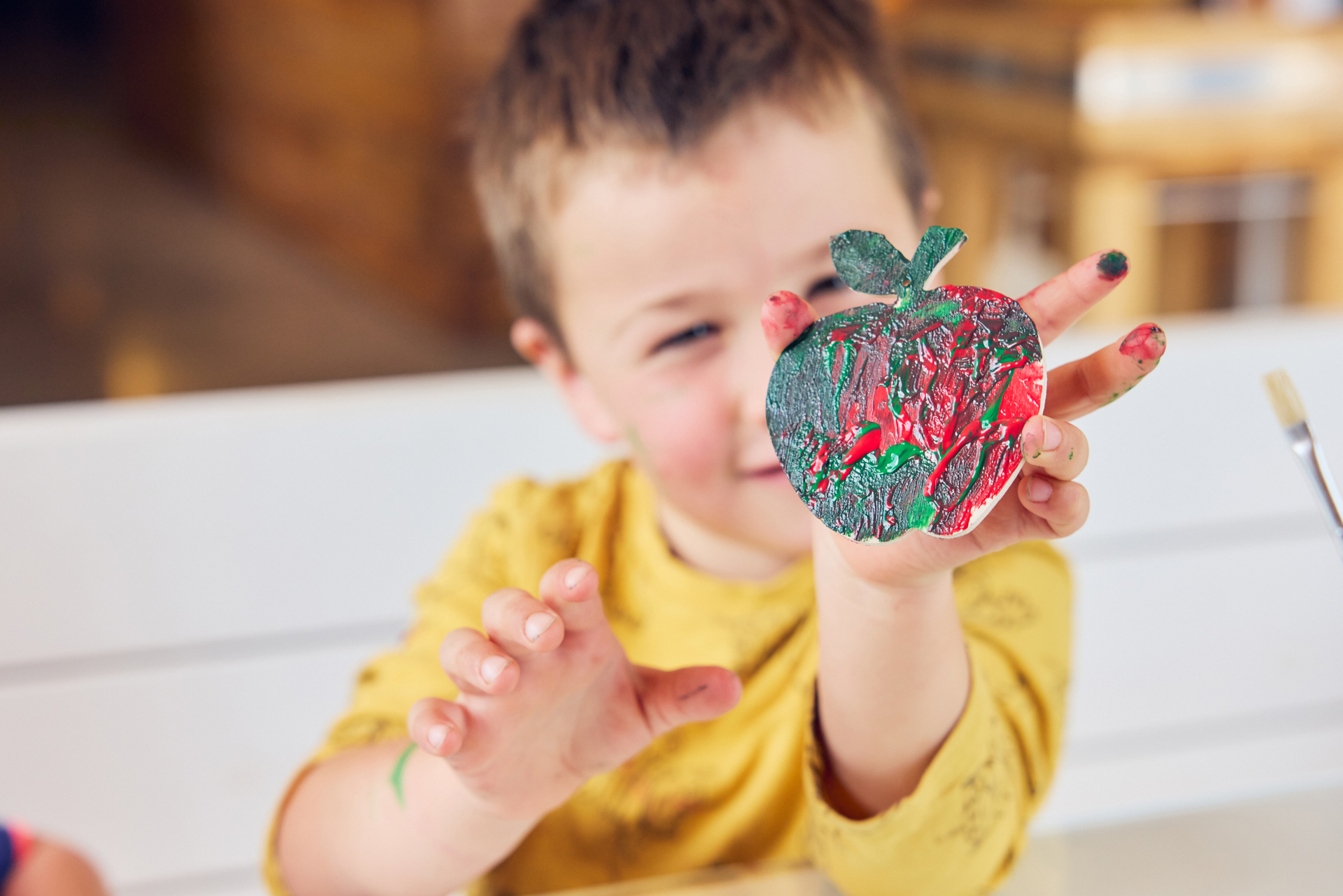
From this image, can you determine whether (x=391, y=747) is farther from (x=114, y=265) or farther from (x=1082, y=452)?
(x=114, y=265)

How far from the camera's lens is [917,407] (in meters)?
0.32

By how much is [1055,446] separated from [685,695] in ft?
0.57

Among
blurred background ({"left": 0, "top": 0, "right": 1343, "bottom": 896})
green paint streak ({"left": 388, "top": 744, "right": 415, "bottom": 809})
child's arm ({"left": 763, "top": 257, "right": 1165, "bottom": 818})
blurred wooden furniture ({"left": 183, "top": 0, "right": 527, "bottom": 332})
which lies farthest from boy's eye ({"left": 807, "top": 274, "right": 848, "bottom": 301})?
blurred wooden furniture ({"left": 183, "top": 0, "right": 527, "bottom": 332})

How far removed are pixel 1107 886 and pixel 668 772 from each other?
23 cm

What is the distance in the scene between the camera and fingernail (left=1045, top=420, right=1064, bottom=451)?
281mm

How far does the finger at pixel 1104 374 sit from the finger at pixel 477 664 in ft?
0.58

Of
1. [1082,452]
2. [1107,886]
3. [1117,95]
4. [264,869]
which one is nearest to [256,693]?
[264,869]

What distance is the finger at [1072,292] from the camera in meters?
0.30

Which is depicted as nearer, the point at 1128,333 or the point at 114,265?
the point at 1128,333

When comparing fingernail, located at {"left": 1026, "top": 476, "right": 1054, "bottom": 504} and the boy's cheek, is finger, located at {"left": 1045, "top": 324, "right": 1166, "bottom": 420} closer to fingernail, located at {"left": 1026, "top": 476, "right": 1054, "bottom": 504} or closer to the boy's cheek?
fingernail, located at {"left": 1026, "top": 476, "right": 1054, "bottom": 504}

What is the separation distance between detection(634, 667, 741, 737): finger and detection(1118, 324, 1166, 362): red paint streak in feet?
0.57

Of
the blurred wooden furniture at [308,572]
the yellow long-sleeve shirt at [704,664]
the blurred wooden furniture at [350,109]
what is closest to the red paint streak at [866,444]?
the yellow long-sleeve shirt at [704,664]

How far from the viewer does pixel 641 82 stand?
544mm

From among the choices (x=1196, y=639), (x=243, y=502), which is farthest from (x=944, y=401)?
(x=1196, y=639)
